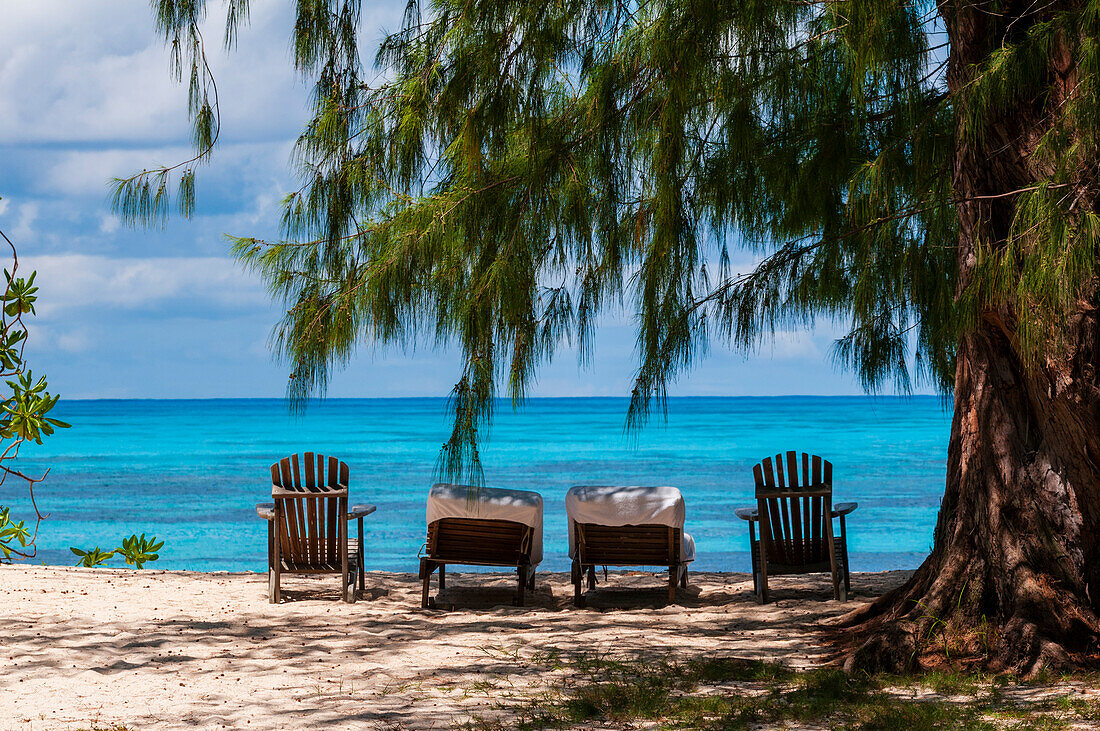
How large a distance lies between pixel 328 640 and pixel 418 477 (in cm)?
1707

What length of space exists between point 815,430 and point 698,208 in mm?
37033

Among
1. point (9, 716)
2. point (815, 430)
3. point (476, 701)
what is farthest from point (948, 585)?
point (815, 430)

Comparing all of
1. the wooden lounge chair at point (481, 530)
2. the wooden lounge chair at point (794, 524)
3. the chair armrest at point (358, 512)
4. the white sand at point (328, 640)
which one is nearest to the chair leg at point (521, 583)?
the wooden lounge chair at point (481, 530)

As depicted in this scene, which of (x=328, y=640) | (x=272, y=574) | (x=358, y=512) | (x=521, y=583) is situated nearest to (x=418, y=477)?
(x=272, y=574)

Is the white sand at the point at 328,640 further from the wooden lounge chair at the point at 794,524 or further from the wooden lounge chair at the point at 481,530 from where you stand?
the wooden lounge chair at the point at 481,530

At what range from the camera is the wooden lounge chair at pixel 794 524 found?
5.89 m

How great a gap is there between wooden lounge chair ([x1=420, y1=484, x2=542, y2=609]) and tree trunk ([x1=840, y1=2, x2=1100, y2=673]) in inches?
81.1

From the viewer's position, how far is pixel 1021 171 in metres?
4.07

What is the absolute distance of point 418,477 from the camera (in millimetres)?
21953

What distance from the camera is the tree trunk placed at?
398cm

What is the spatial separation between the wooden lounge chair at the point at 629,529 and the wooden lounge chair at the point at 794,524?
529 mm

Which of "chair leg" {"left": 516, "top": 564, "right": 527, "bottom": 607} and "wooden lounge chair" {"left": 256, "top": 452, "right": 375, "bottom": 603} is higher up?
"wooden lounge chair" {"left": 256, "top": 452, "right": 375, "bottom": 603}

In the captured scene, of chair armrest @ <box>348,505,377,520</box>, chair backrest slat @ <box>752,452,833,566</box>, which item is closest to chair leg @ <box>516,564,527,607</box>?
chair armrest @ <box>348,505,377,520</box>

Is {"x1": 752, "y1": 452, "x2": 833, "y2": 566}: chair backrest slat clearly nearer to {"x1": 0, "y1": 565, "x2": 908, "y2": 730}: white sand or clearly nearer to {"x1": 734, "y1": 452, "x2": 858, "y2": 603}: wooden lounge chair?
{"x1": 734, "y1": 452, "x2": 858, "y2": 603}: wooden lounge chair
